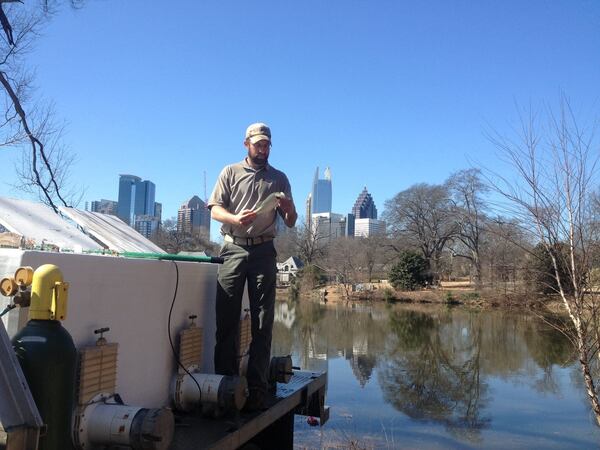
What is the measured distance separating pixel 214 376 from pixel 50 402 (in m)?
1.30

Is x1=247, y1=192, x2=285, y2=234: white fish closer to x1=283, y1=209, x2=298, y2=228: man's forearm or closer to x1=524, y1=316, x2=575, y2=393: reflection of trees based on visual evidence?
x1=283, y1=209, x2=298, y2=228: man's forearm

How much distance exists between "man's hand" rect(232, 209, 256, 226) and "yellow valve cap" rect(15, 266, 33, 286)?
1.44 meters

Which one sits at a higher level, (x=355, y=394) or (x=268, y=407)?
(x=268, y=407)

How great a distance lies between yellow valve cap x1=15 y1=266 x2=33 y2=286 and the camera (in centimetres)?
196

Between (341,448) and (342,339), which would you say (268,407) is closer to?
(341,448)

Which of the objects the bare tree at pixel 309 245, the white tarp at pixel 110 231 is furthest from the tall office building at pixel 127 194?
the bare tree at pixel 309 245

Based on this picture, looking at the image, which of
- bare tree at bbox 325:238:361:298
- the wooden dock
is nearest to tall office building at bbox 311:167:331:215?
bare tree at bbox 325:238:361:298

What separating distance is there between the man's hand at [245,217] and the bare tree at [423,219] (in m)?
45.7

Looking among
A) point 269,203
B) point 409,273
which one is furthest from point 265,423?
point 409,273

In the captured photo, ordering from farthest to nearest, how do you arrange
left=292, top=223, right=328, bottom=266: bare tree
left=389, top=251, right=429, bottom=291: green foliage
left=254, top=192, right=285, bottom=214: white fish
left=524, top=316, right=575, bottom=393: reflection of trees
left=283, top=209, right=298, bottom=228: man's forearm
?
left=292, top=223, right=328, bottom=266: bare tree < left=389, top=251, right=429, bottom=291: green foliage < left=524, top=316, right=575, bottom=393: reflection of trees < left=283, top=209, right=298, bottom=228: man's forearm < left=254, top=192, right=285, bottom=214: white fish

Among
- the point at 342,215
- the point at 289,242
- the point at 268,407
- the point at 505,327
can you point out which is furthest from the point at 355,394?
the point at 342,215

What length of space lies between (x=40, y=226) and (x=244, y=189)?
50.0 inches

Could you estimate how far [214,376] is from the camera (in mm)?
3076

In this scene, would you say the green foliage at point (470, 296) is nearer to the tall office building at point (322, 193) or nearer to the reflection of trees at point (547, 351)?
the reflection of trees at point (547, 351)
